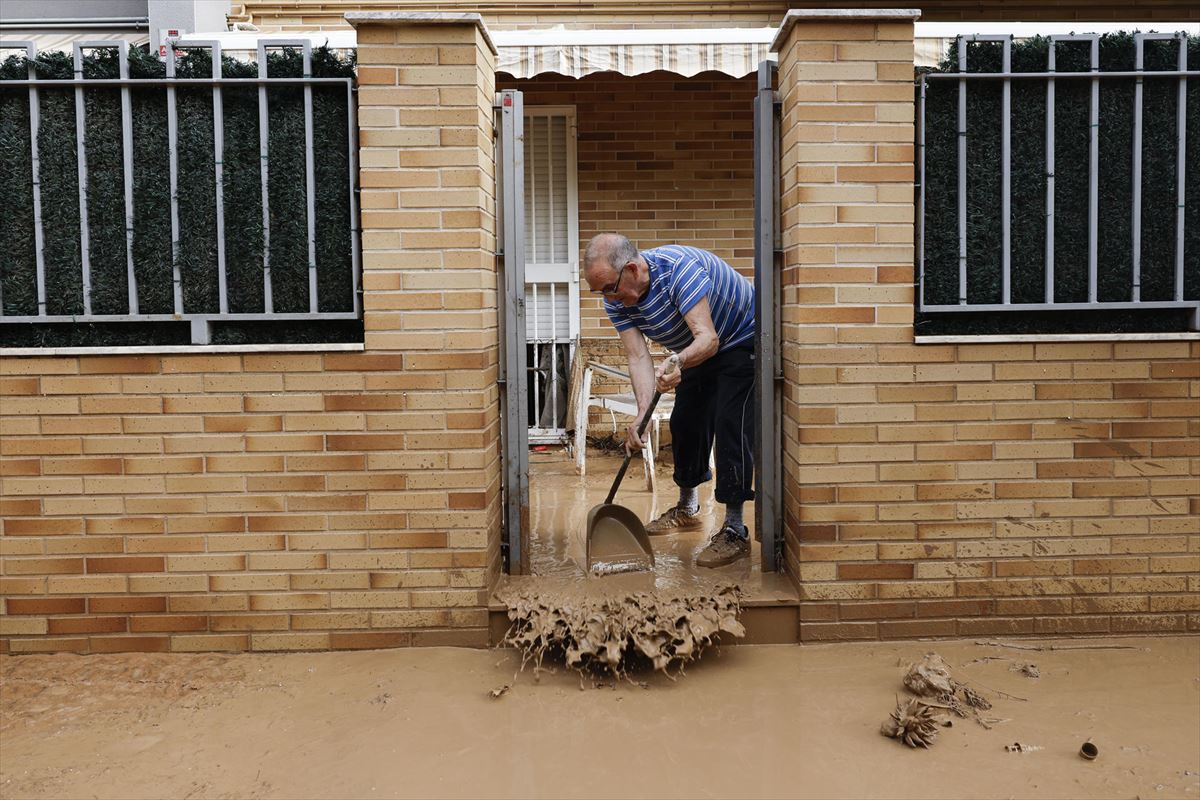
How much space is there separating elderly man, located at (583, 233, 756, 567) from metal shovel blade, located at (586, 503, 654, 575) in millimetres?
268

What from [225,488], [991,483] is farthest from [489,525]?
[991,483]

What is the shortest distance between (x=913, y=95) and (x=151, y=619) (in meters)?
3.59

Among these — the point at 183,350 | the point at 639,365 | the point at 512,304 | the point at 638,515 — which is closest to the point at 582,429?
the point at 638,515

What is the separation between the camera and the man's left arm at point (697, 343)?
427 centimetres

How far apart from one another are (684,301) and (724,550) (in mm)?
1140

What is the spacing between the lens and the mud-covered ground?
2871 millimetres

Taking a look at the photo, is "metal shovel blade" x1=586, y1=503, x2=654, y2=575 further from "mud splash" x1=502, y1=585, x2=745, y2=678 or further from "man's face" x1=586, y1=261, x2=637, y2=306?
"man's face" x1=586, y1=261, x2=637, y2=306

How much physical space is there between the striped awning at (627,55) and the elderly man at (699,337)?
8.01 feet

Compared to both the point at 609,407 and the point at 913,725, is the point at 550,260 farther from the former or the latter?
the point at 913,725

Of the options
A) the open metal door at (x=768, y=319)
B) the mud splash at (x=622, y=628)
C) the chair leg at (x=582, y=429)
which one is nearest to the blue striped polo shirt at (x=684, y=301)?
the open metal door at (x=768, y=319)

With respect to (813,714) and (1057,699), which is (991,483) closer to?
(1057,699)

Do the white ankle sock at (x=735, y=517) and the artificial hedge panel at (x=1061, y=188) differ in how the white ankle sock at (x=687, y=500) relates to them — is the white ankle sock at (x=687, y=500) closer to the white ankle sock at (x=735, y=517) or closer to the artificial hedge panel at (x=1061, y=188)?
the white ankle sock at (x=735, y=517)

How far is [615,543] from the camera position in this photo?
439 cm

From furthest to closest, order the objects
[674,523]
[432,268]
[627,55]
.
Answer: [627,55]
[674,523]
[432,268]
